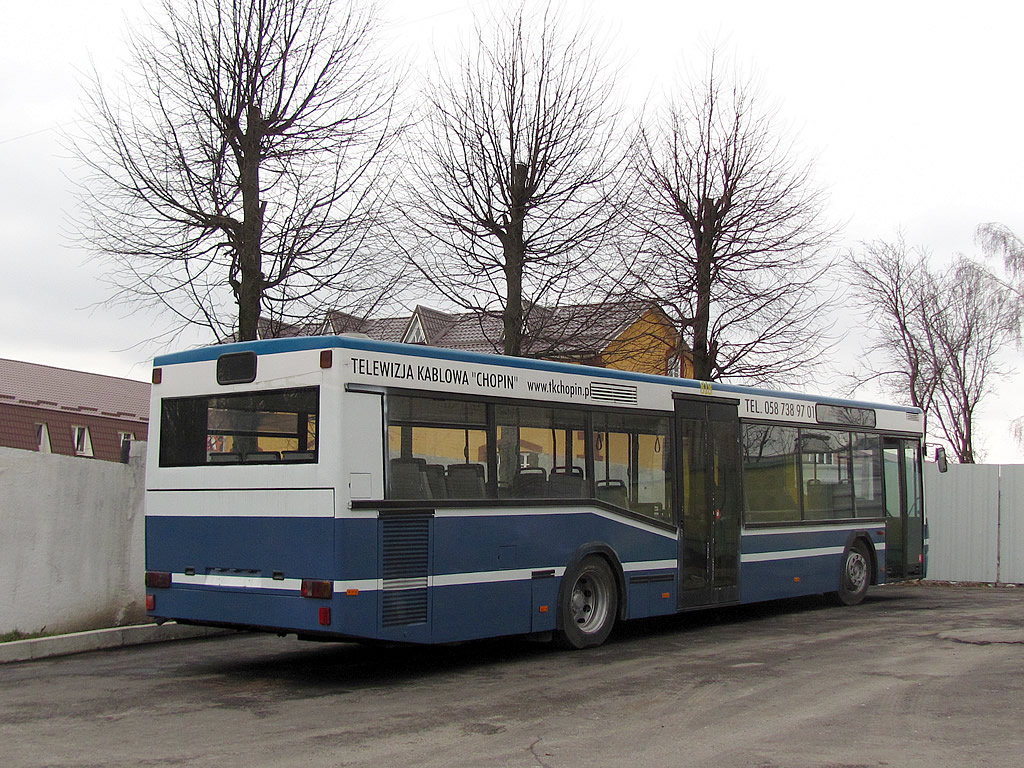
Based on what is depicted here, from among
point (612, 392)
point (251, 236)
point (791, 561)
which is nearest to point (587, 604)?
point (612, 392)

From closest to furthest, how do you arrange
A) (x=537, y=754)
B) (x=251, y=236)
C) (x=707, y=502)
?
(x=537, y=754)
(x=707, y=502)
(x=251, y=236)

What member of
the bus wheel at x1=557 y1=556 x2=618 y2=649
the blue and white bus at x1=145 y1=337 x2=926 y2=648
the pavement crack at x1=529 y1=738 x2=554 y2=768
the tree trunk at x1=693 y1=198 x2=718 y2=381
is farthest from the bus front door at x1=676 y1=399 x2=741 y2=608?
the tree trunk at x1=693 y1=198 x2=718 y2=381

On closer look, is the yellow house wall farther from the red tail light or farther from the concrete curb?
the red tail light

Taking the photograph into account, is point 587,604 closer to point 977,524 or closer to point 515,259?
point 515,259

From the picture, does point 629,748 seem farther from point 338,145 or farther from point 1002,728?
point 338,145

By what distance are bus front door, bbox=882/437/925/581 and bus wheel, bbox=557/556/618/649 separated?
6635 mm

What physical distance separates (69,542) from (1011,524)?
1615cm

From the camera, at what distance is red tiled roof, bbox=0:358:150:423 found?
1861 inches

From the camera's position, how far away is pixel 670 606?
12586 millimetres

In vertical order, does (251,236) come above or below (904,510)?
above

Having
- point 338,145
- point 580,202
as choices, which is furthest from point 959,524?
point 338,145

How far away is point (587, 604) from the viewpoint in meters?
Answer: 11.6

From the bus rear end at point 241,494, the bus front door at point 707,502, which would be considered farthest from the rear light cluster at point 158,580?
the bus front door at point 707,502

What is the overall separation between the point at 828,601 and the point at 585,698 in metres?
9.11
